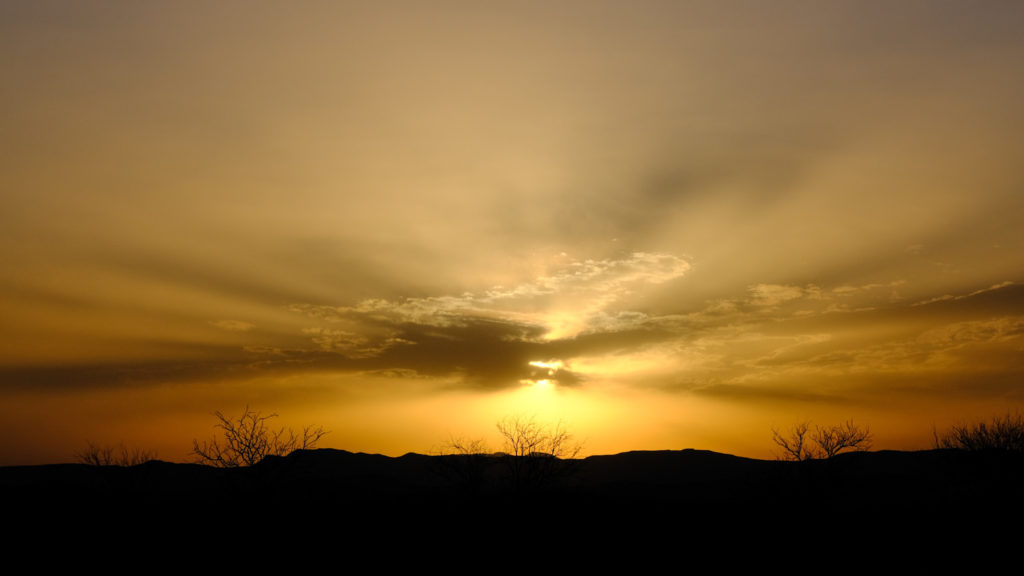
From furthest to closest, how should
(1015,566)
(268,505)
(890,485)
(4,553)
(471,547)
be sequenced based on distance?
1. (890,485)
2. (268,505)
3. (471,547)
4. (4,553)
5. (1015,566)

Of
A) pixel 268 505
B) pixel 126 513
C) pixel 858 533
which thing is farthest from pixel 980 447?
pixel 126 513

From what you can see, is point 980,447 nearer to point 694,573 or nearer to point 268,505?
point 694,573

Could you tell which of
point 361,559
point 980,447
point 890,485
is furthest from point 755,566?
point 890,485

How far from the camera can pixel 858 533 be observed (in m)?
51.6

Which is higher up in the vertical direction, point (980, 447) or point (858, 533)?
point (980, 447)

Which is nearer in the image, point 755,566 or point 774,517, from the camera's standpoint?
point 755,566

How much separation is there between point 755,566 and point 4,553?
183 feet

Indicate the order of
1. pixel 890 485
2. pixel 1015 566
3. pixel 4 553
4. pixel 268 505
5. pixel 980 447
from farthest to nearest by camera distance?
pixel 890 485 → pixel 980 447 → pixel 268 505 → pixel 4 553 → pixel 1015 566

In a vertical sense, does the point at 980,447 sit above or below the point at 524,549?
above

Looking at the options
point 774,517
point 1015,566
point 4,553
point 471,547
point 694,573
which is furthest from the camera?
point 774,517

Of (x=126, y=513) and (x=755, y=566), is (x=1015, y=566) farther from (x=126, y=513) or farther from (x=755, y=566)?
(x=126, y=513)

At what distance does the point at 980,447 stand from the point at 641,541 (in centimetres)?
4613

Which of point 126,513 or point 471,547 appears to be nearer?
point 471,547

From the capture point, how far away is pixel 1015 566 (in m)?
39.3
